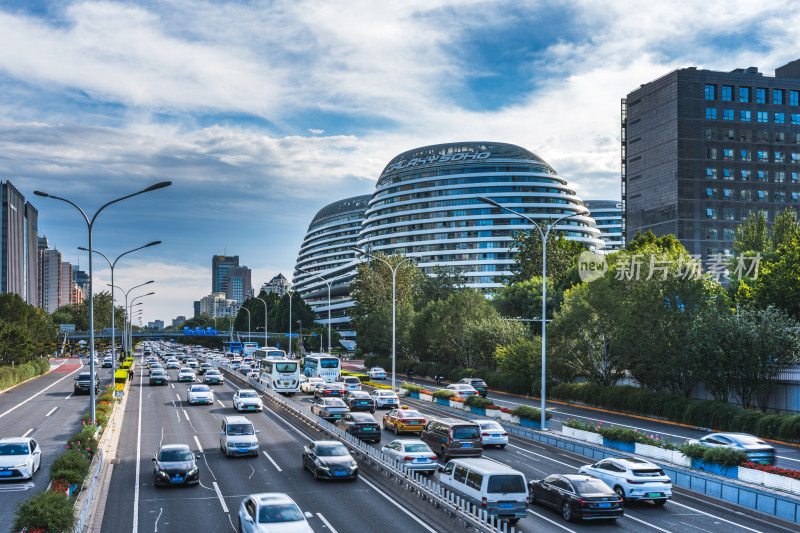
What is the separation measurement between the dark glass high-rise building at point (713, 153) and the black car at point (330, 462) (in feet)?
380

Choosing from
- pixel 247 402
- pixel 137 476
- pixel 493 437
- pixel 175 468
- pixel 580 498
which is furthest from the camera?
pixel 247 402

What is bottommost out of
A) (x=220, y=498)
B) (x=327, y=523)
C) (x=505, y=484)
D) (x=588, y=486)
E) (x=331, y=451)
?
(x=220, y=498)

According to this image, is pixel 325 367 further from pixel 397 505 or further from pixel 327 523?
pixel 327 523

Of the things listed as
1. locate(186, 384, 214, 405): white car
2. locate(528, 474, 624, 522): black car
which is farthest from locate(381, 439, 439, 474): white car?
locate(186, 384, 214, 405): white car

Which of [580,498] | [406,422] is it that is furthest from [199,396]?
[580,498]

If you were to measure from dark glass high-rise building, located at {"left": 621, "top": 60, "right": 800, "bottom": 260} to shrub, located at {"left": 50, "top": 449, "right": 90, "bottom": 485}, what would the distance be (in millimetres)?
122853

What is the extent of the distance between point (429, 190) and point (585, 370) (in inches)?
4807

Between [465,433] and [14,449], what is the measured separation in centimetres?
1826

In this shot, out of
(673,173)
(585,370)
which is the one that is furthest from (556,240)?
(585,370)

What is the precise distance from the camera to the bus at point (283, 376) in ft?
205

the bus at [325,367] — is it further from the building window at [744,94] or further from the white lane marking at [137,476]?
the building window at [744,94]

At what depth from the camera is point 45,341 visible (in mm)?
111625

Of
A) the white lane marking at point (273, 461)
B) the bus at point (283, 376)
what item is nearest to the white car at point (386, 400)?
the bus at point (283, 376)

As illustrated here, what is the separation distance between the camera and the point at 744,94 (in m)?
134
